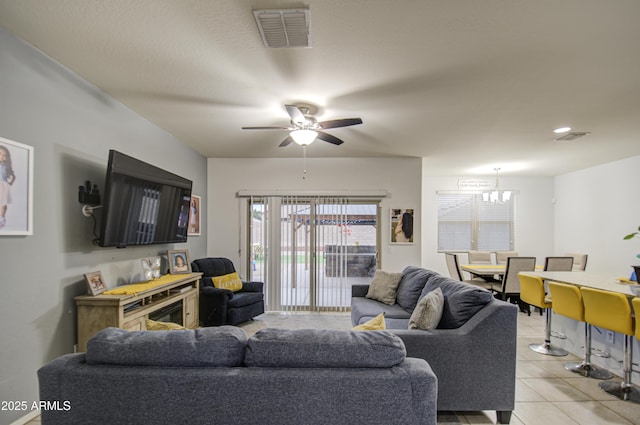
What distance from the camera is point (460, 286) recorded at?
103 inches

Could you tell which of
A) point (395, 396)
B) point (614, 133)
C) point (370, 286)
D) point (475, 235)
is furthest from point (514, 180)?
point (395, 396)

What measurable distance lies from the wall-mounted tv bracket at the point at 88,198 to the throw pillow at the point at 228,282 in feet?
6.76

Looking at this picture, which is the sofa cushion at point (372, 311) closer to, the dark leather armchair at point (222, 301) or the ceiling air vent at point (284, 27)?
the dark leather armchair at point (222, 301)

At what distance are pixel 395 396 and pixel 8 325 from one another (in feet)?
7.98

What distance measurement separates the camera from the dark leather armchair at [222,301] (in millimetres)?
4234

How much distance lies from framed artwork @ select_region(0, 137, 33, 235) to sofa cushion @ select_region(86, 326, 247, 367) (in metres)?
1.28

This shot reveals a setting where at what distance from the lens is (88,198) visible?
9.00 feet

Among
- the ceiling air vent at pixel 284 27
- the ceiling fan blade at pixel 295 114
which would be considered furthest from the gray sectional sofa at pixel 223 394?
the ceiling fan blade at pixel 295 114

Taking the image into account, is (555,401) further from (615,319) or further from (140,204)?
(140,204)

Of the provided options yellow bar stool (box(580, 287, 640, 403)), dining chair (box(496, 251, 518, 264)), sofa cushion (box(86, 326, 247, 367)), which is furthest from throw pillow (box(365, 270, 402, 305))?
dining chair (box(496, 251, 518, 264))

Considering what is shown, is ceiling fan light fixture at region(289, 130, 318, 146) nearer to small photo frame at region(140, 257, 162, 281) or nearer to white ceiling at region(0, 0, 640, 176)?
white ceiling at region(0, 0, 640, 176)

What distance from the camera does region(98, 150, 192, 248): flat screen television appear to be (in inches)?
108

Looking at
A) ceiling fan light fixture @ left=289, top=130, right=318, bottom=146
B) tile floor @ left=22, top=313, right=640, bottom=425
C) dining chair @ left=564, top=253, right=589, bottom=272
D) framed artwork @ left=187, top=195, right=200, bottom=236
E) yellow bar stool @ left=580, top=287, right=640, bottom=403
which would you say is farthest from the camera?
dining chair @ left=564, top=253, right=589, bottom=272

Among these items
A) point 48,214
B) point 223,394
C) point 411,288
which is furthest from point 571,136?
point 48,214
